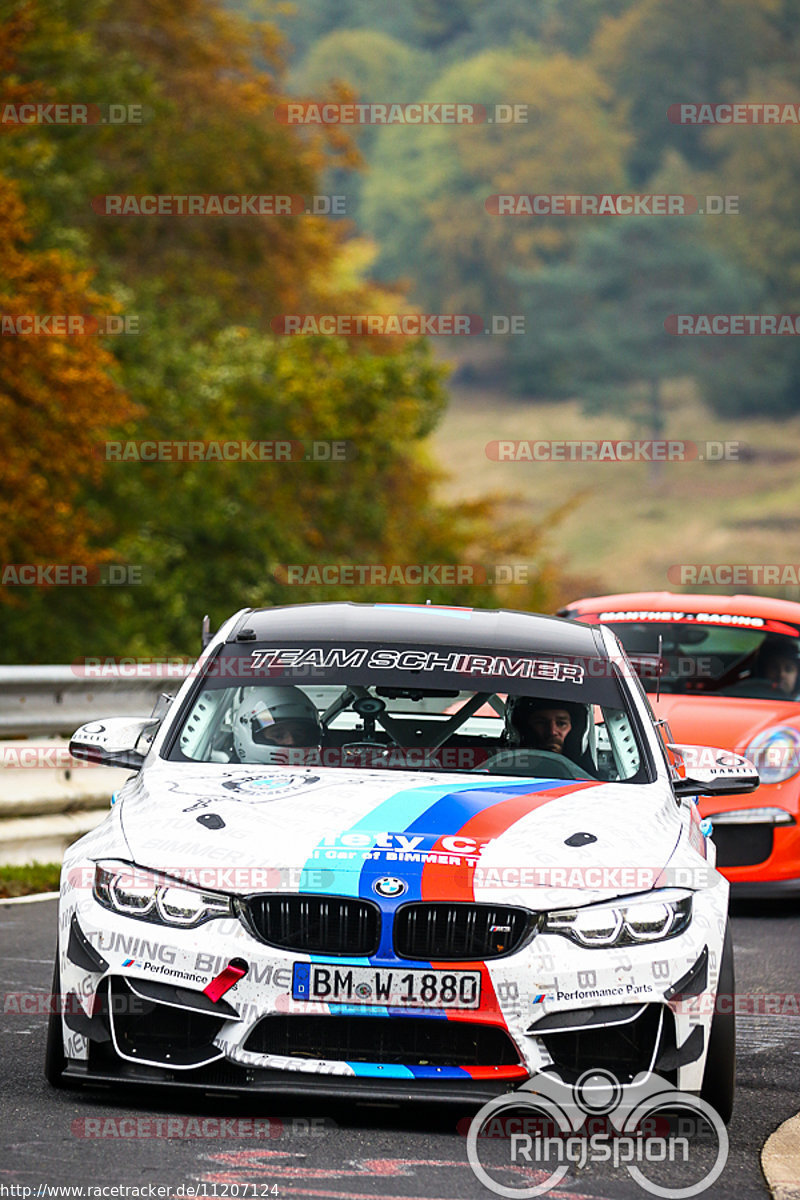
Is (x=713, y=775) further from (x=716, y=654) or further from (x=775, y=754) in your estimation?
(x=716, y=654)

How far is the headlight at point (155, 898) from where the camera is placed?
5.20 m

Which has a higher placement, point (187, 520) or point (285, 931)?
point (285, 931)

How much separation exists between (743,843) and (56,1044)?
543cm

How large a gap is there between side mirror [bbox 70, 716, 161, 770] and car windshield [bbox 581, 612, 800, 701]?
4.88 meters

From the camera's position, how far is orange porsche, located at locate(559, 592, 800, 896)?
33.0 feet

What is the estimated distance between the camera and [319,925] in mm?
5156

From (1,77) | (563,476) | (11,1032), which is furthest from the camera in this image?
(563,476)

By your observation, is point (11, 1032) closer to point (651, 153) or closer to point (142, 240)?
point (142, 240)

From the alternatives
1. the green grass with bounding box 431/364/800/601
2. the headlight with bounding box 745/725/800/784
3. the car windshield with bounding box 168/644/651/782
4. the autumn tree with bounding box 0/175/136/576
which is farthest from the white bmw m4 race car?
the green grass with bounding box 431/364/800/601

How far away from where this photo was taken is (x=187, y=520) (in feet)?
94.9

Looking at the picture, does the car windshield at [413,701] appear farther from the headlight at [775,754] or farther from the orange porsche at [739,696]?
the headlight at [775,754]

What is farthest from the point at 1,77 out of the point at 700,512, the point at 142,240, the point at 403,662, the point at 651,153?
the point at 651,153

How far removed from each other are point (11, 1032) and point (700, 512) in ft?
381

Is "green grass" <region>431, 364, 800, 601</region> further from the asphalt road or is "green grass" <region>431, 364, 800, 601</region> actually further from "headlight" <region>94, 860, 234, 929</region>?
"headlight" <region>94, 860, 234, 929</region>
